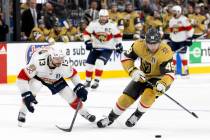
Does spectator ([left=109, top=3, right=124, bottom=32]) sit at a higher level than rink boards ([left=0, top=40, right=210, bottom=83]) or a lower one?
higher

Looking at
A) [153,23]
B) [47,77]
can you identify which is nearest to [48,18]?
[153,23]

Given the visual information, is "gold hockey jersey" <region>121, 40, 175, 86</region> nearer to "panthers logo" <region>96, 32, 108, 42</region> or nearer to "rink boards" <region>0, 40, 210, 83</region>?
"panthers logo" <region>96, 32, 108, 42</region>

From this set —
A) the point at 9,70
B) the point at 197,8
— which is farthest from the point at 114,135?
the point at 197,8

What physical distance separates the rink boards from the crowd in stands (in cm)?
27

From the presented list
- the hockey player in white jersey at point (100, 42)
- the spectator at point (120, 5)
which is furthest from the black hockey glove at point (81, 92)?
the spectator at point (120, 5)

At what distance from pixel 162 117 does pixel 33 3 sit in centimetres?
540

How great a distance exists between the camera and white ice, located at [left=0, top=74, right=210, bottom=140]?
21.0 feet

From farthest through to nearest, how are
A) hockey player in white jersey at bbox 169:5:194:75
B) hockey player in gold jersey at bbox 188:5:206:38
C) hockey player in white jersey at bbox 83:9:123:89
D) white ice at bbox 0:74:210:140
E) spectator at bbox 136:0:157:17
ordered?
hockey player in gold jersey at bbox 188:5:206:38, spectator at bbox 136:0:157:17, hockey player in white jersey at bbox 169:5:194:75, hockey player in white jersey at bbox 83:9:123:89, white ice at bbox 0:74:210:140

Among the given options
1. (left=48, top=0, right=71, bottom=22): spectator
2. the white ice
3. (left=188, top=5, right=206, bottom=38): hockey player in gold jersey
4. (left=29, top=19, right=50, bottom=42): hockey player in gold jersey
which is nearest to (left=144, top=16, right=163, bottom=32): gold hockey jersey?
(left=188, top=5, right=206, bottom=38): hockey player in gold jersey

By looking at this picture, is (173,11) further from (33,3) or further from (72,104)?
(72,104)

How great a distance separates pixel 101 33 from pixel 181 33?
2603mm

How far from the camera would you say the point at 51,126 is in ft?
23.0

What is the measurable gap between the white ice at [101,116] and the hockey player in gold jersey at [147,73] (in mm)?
232

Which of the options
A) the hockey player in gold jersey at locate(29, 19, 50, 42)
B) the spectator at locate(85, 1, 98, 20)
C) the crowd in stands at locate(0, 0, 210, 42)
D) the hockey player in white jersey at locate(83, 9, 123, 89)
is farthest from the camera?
the spectator at locate(85, 1, 98, 20)
